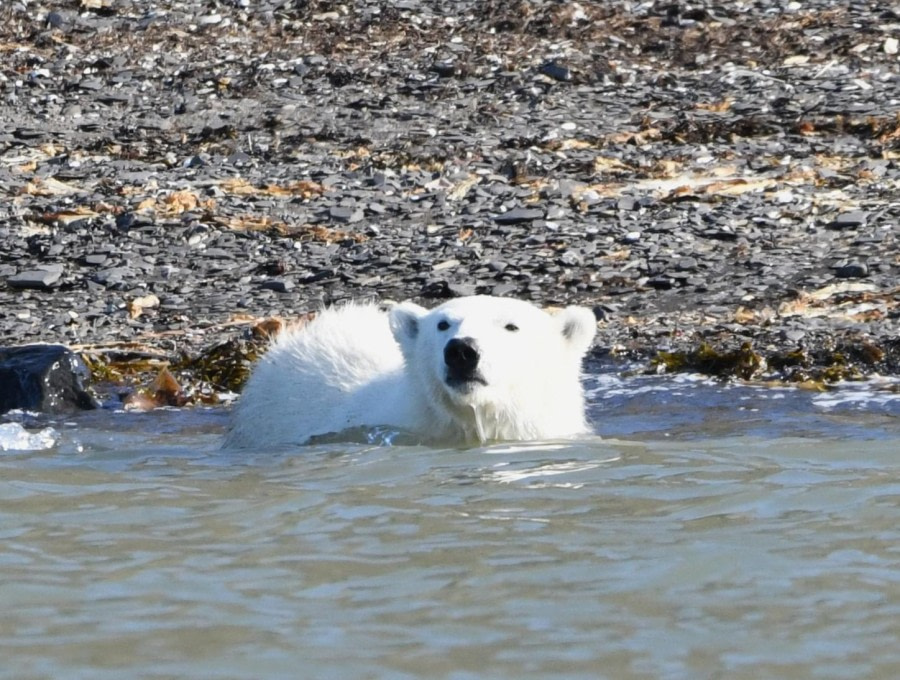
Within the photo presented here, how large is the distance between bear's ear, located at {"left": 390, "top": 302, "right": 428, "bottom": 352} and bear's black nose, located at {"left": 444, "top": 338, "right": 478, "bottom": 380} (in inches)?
19.1

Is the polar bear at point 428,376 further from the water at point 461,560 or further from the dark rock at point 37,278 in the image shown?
the dark rock at point 37,278

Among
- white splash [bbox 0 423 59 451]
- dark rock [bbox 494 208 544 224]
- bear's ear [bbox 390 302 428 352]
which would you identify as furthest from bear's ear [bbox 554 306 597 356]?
dark rock [bbox 494 208 544 224]

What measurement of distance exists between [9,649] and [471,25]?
9.74 meters

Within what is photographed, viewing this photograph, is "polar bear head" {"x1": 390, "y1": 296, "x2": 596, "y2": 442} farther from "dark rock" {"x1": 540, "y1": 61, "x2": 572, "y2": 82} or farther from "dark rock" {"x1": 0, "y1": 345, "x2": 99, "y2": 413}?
"dark rock" {"x1": 540, "y1": 61, "x2": 572, "y2": 82}

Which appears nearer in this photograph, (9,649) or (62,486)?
(9,649)

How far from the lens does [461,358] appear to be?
600 cm

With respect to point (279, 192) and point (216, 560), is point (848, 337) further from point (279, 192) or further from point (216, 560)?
point (216, 560)

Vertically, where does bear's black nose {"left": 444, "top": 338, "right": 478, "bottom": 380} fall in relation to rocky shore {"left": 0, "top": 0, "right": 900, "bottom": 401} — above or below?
below

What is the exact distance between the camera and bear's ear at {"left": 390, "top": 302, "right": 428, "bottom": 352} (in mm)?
6504

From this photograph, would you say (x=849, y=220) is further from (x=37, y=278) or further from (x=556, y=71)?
(x=37, y=278)

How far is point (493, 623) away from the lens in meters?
4.03

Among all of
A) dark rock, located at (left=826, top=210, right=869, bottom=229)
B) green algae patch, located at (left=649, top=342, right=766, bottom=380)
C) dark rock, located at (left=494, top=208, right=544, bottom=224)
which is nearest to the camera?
green algae patch, located at (left=649, top=342, right=766, bottom=380)

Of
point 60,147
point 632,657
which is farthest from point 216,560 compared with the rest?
point 60,147

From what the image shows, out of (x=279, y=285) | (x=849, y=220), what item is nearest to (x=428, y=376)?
(x=279, y=285)
